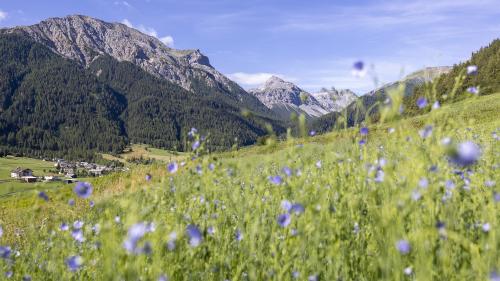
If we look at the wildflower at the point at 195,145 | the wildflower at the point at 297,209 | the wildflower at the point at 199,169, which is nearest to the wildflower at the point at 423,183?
the wildflower at the point at 297,209

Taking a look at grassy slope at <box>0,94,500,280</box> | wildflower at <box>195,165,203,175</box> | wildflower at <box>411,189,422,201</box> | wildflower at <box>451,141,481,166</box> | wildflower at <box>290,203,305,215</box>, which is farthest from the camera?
wildflower at <box>195,165,203,175</box>

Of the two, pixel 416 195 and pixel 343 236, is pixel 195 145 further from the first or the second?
pixel 416 195

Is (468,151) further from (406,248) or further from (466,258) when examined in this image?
(466,258)

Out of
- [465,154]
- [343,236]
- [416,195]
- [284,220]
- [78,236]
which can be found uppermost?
[465,154]

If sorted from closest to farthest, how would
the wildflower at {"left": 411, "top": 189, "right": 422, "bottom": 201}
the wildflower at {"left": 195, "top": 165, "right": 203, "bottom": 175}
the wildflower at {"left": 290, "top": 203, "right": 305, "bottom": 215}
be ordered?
1. the wildflower at {"left": 411, "top": 189, "right": 422, "bottom": 201}
2. the wildflower at {"left": 290, "top": 203, "right": 305, "bottom": 215}
3. the wildflower at {"left": 195, "top": 165, "right": 203, "bottom": 175}

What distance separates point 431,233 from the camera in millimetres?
2412

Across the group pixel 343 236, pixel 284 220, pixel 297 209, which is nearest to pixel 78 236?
pixel 284 220

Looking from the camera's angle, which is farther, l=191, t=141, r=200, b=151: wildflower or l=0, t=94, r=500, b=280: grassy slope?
l=191, t=141, r=200, b=151: wildflower

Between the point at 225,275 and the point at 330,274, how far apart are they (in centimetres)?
80

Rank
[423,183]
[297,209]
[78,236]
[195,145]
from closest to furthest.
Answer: [423,183]
[297,209]
[78,236]
[195,145]

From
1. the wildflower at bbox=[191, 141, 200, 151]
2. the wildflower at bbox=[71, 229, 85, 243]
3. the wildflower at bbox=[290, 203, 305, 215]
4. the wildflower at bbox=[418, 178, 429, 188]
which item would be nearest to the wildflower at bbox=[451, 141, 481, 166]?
the wildflower at bbox=[418, 178, 429, 188]

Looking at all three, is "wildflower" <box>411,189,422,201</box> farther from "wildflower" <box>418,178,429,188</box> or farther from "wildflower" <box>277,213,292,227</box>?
"wildflower" <box>277,213,292,227</box>

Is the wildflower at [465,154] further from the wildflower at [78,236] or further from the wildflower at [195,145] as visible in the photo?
the wildflower at [78,236]

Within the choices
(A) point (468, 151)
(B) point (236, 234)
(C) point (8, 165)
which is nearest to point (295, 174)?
(B) point (236, 234)
